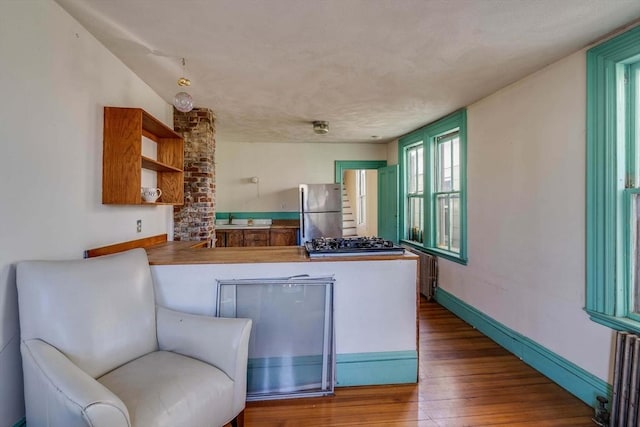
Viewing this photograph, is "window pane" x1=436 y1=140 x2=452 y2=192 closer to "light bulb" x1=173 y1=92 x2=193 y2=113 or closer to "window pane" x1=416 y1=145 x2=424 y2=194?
"window pane" x1=416 y1=145 x2=424 y2=194

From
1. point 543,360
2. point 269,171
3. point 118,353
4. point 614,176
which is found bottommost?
point 543,360

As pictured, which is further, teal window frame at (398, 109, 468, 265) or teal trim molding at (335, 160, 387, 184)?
teal trim molding at (335, 160, 387, 184)

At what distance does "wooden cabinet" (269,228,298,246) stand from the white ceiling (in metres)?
2.42

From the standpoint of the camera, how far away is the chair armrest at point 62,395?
1110 mm

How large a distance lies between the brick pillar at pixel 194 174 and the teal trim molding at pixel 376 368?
223cm

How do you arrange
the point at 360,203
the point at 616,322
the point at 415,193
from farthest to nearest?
the point at 360,203
the point at 415,193
the point at 616,322

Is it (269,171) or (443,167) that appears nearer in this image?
(443,167)

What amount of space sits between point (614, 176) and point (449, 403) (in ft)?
5.79

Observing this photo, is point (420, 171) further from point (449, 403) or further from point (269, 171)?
point (449, 403)

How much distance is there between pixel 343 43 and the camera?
2.19 m

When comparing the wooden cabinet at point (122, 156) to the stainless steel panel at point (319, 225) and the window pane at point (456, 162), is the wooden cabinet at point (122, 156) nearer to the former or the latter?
the stainless steel panel at point (319, 225)

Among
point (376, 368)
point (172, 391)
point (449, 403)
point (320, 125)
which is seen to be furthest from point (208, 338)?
point (320, 125)

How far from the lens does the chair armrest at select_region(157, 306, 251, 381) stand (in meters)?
1.67

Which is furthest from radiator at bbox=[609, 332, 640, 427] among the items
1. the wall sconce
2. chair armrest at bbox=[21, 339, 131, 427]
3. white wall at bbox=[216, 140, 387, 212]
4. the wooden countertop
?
the wall sconce
